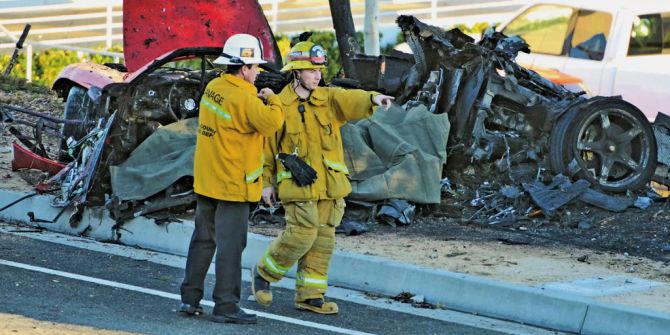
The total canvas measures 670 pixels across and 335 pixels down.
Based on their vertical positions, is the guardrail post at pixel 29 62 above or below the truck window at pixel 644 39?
below

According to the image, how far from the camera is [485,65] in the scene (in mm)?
12312

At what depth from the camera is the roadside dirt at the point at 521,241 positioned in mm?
9727

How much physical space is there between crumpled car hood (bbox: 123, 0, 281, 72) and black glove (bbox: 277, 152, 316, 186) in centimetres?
431

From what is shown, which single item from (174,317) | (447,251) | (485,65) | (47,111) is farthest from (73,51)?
(174,317)

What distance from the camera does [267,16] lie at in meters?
26.1

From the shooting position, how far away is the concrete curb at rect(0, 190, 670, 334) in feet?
27.4

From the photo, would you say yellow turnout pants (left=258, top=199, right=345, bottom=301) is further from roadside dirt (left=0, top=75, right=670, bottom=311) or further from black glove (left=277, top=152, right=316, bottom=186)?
roadside dirt (left=0, top=75, right=670, bottom=311)

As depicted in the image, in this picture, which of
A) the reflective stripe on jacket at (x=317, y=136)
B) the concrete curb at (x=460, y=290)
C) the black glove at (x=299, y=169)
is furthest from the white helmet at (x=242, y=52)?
the concrete curb at (x=460, y=290)

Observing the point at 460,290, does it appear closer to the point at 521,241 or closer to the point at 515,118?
the point at 521,241

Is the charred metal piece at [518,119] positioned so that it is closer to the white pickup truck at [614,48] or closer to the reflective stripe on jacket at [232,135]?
the reflective stripe on jacket at [232,135]

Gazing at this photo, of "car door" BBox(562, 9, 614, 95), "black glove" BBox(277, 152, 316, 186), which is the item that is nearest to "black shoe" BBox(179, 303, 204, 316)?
"black glove" BBox(277, 152, 316, 186)

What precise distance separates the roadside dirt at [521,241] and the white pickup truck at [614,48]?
5.40m

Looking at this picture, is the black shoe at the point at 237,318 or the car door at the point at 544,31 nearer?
the black shoe at the point at 237,318

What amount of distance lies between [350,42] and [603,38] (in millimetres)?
4257
